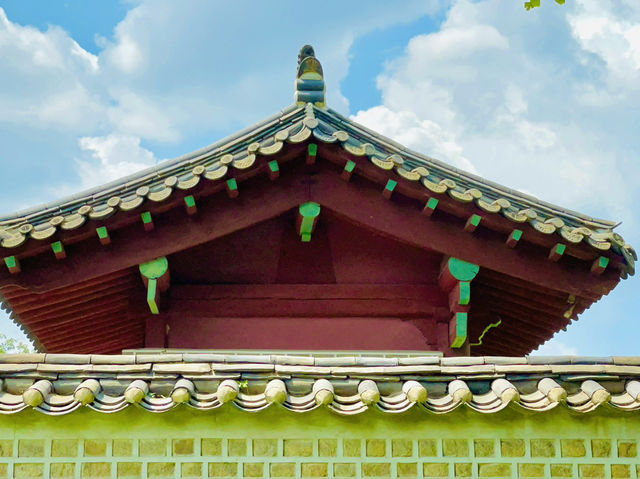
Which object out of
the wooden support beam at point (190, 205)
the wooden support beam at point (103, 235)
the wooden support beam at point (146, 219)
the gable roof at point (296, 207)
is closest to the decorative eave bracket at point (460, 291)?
the gable roof at point (296, 207)

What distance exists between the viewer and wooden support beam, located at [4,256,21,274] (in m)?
9.43

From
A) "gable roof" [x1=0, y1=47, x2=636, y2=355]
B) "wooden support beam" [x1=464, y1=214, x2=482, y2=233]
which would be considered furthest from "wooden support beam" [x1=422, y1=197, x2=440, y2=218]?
"wooden support beam" [x1=464, y1=214, x2=482, y2=233]

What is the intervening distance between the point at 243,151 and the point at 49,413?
4.00 m

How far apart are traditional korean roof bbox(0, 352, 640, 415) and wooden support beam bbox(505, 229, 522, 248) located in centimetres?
282

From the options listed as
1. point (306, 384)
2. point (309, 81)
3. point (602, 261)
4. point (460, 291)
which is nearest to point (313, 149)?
point (309, 81)

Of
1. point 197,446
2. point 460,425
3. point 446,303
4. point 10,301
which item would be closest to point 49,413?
point 197,446

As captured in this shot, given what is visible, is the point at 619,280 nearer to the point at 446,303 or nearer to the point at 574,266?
the point at 574,266

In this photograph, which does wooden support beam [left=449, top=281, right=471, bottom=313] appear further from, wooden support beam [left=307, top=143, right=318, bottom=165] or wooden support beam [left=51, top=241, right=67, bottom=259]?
wooden support beam [left=51, top=241, right=67, bottom=259]

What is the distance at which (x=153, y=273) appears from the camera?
32.7 ft

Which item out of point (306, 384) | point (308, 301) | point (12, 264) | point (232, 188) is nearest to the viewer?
point (306, 384)

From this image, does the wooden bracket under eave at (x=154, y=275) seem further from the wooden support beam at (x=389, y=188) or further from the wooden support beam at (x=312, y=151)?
the wooden support beam at (x=389, y=188)

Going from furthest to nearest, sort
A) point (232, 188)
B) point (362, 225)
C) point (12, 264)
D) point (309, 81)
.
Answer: point (309, 81), point (362, 225), point (232, 188), point (12, 264)

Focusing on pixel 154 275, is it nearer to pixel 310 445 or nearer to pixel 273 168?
pixel 273 168

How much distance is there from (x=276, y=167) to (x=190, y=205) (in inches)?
34.2
